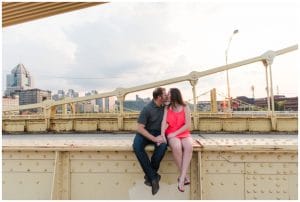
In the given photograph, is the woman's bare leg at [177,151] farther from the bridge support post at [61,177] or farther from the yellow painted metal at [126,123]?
the yellow painted metal at [126,123]

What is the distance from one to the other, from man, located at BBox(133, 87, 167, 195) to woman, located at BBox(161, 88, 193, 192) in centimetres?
10

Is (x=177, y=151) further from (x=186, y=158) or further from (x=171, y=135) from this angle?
(x=171, y=135)

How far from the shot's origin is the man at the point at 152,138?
3580 mm

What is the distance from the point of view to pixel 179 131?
12.3 feet

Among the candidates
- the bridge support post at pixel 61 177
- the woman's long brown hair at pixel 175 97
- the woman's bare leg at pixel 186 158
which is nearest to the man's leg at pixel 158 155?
the woman's bare leg at pixel 186 158

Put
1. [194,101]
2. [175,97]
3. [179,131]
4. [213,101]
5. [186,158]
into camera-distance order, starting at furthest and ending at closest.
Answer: [213,101], [194,101], [175,97], [179,131], [186,158]

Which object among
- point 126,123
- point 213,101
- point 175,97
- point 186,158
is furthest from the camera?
point 213,101

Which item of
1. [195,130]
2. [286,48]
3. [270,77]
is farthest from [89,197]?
[286,48]

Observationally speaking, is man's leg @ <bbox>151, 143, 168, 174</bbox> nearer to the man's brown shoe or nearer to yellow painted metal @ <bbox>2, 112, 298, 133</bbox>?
the man's brown shoe

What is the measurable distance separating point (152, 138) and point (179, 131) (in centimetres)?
38

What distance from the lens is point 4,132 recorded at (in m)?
11.3

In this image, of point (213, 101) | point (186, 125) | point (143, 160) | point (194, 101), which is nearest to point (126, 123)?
point (194, 101)

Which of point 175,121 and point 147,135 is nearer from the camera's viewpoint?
point 147,135

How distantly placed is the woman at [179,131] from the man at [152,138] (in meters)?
0.10
